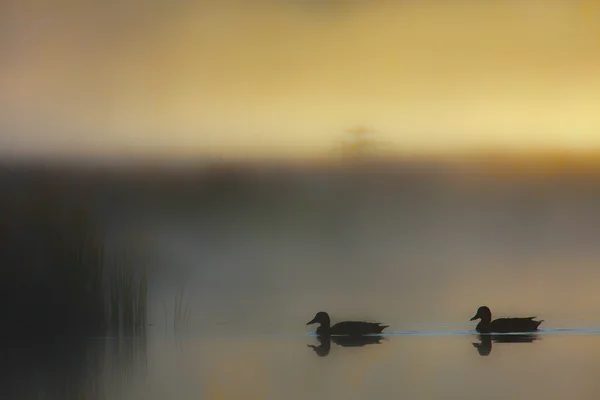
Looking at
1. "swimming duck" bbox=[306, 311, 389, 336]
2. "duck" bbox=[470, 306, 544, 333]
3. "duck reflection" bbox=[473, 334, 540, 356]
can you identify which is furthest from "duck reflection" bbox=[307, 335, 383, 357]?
"duck" bbox=[470, 306, 544, 333]

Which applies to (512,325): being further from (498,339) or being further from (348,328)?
(348,328)

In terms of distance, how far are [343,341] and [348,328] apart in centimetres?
26

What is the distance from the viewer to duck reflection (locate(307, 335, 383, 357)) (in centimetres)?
1070

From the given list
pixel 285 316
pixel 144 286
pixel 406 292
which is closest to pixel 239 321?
pixel 285 316

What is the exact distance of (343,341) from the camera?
37.7ft

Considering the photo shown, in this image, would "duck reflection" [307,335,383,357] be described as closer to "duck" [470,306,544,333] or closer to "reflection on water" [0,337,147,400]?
"duck" [470,306,544,333]

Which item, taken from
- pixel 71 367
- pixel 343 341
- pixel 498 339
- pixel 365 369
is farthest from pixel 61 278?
pixel 498 339

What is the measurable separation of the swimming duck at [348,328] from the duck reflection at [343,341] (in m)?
0.06

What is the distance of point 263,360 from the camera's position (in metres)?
9.53

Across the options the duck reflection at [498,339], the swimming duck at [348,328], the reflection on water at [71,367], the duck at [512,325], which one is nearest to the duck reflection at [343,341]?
the swimming duck at [348,328]

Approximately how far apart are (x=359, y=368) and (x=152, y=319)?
342cm

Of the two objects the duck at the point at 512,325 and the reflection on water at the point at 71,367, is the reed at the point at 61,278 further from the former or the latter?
the duck at the point at 512,325

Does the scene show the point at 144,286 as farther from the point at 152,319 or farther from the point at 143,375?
the point at 143,375

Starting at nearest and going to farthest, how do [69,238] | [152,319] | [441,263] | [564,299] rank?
1. [69,238]
2. [152,319]
3. [564,299]
4. [441,263]
